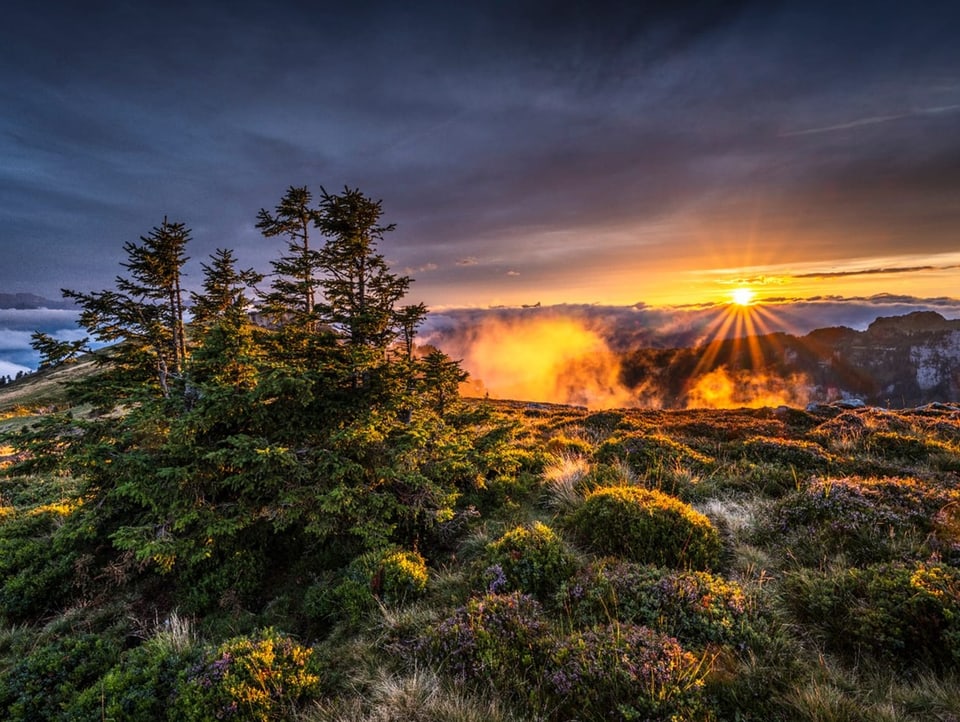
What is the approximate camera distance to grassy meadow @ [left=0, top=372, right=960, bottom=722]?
382 cm

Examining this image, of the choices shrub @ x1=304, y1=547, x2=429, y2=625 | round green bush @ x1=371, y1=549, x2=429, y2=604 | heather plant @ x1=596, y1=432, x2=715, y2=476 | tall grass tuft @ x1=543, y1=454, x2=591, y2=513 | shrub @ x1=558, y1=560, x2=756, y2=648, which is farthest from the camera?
heather plant @ x1=596, y1=432, x2=715, y2=476

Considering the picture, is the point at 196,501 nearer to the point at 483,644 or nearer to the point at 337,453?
the point at 337,453

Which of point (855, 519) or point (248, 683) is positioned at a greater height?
point (855, 519)

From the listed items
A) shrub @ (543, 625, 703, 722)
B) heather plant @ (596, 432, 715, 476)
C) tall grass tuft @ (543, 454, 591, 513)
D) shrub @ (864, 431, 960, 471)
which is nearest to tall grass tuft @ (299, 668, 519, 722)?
shrub @ (543, 625, 703, 722)

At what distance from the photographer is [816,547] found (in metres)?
6.26

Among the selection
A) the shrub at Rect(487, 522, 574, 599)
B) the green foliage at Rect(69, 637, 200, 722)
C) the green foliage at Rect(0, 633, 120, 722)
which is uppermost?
the shrub at Rect(487, 522, 574, 599)

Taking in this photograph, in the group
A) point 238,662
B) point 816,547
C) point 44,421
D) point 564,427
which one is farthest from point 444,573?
point 564,427

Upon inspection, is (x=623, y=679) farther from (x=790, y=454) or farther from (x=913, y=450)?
(x=913, y=450)

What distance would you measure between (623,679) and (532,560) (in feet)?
8.79

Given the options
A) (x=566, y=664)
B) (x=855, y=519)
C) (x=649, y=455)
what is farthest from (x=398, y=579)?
(x=649, y=455)

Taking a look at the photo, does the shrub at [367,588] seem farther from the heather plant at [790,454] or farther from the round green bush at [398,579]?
the heather plant at [790,454]

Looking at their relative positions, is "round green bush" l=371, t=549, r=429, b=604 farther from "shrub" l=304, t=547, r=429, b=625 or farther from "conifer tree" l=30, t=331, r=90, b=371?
"conifer tree" l=30, t=331, r=90, b=371

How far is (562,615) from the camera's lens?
5.27 m

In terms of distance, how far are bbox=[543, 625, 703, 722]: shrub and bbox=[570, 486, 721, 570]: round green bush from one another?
238 cm
